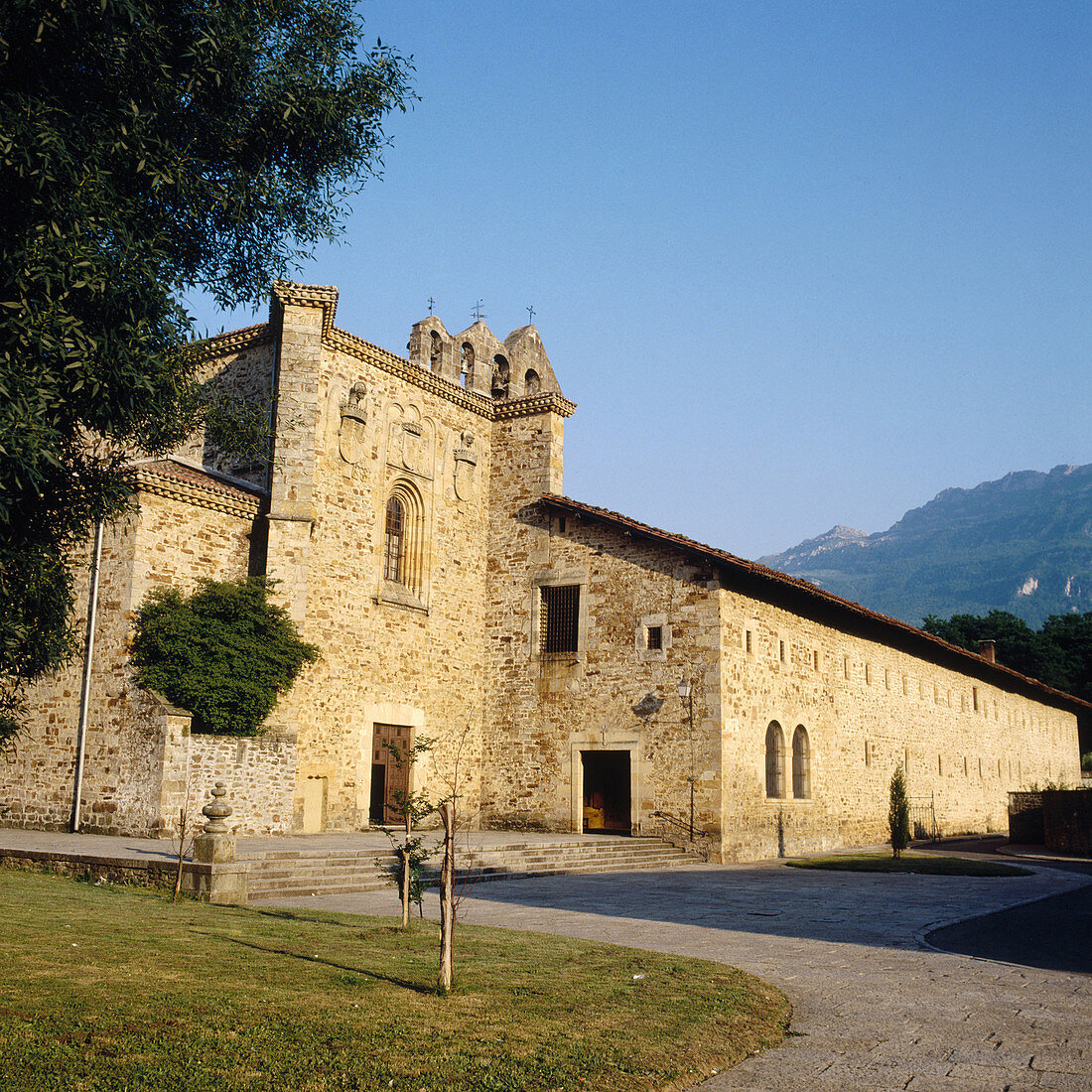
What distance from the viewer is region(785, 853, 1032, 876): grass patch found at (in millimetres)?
18891

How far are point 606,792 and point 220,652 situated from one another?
9.64 m

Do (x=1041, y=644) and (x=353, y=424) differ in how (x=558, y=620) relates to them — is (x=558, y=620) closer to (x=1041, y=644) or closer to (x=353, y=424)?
(x=353, y=424)

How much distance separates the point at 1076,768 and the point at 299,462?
145ft

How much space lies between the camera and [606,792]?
76.5 feet

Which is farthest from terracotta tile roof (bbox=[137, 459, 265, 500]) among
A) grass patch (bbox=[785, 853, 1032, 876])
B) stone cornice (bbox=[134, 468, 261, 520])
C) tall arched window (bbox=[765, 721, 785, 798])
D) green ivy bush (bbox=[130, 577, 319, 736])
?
grass patch (bbox=[785, 853, 1032, 876])

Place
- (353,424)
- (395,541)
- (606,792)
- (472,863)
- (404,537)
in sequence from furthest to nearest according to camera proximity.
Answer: (404,537), (395,541), (606,792), (353,424), (472,863)

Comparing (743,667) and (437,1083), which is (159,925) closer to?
(437,1083)

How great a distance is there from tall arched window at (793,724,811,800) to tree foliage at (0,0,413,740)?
18.0m

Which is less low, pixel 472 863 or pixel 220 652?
pixel 220 652

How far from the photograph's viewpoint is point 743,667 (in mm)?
22203

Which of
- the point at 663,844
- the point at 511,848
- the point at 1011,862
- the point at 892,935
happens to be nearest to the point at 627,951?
the point at 892,935

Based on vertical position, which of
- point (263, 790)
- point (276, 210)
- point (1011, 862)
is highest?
point (276, 210)

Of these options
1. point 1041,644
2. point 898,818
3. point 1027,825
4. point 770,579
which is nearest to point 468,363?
point 770,579

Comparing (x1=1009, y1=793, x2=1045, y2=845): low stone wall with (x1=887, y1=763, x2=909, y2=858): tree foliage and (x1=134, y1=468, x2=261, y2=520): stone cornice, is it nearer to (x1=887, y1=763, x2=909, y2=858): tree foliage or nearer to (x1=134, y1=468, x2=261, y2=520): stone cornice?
(x1=887, y1=763, x2=909, y2=858): tree foliage
